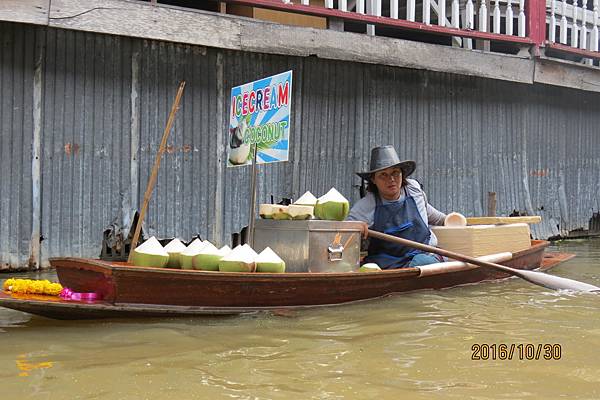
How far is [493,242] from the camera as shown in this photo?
6.87 meters

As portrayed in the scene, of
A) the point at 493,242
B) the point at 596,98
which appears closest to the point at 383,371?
the point at 493,242

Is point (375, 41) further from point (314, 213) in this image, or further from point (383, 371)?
point (383, 371)

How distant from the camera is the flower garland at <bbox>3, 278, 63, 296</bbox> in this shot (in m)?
4.38

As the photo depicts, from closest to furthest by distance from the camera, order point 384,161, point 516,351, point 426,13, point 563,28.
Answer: point 516,351 < point 384,161 < point 426,13 < point 563,28

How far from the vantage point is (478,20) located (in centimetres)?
1059

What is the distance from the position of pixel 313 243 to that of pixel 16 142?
3.29 metres

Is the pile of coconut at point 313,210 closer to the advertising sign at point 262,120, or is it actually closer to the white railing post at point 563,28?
the advertising sign at point 262,120

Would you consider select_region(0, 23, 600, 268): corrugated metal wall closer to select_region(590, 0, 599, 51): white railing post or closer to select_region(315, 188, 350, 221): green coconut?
select_region(590, 0, 599, 51): white railing post

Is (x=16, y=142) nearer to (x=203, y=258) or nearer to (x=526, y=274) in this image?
(x=203, y=258)

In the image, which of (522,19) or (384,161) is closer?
(384,161)

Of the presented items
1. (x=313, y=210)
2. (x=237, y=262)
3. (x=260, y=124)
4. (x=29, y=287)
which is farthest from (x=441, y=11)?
(x=29, y=287)

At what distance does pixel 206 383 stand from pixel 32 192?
4.11 meters

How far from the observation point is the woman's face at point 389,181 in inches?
241

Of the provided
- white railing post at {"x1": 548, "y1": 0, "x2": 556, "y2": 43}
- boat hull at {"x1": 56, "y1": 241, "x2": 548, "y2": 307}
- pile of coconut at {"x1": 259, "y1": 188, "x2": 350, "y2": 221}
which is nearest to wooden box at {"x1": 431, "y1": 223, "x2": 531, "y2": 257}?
boat hull at {"x1": 56, "y1": 241, "x2": 548, "y2": 307}
